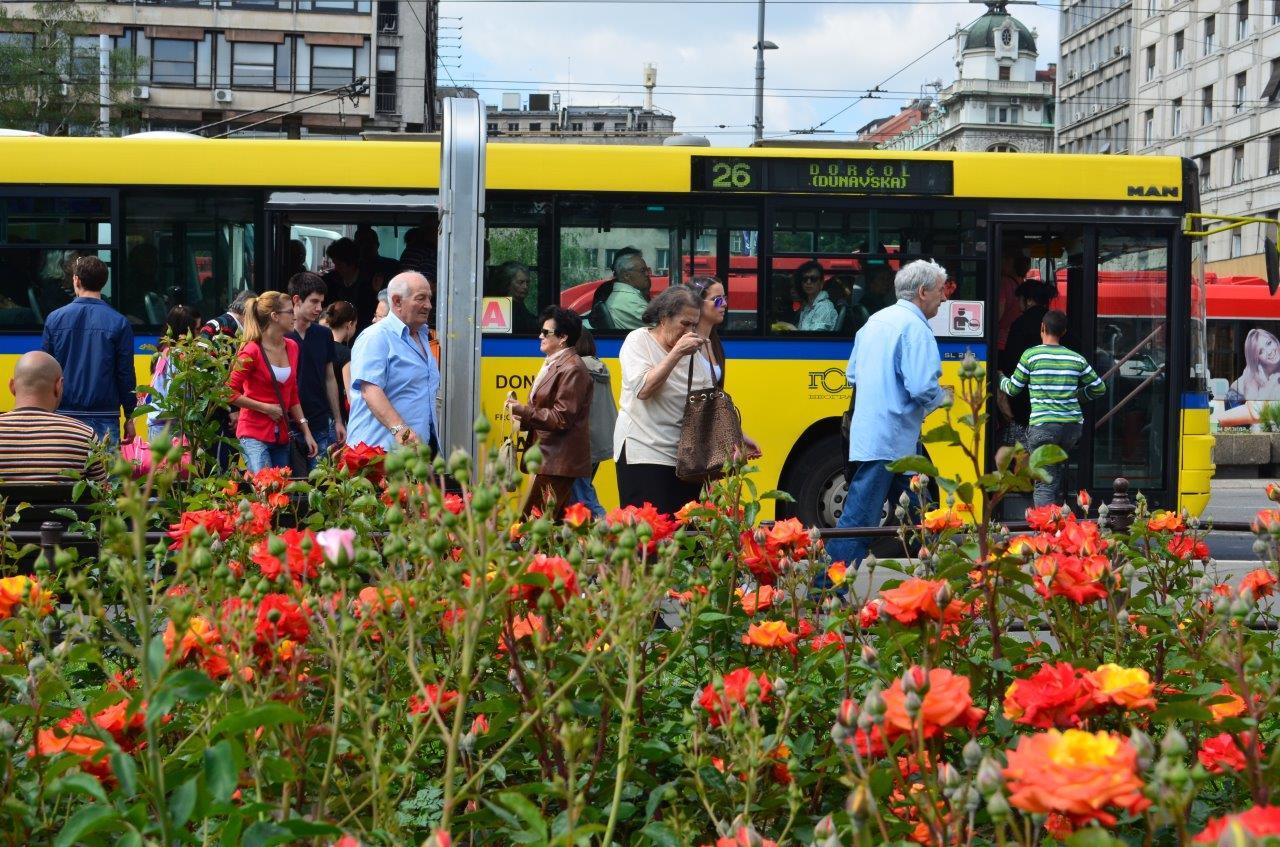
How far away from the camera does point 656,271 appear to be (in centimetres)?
1184

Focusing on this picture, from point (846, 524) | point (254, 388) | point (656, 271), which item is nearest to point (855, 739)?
point (846, 524)

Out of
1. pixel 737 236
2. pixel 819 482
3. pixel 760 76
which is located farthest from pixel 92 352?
pixel 760 76

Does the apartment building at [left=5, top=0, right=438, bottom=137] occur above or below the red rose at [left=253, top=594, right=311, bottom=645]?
above

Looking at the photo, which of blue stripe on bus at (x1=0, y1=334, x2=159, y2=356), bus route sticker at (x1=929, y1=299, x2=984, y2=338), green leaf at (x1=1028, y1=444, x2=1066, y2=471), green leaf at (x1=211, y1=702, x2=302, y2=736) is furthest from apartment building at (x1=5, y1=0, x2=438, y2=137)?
green leaf at (x1=211, y1=702, x2=302, y2=736)

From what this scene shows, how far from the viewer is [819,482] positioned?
12133 millimetres

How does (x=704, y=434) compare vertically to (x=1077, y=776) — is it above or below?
above

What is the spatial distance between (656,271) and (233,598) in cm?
942

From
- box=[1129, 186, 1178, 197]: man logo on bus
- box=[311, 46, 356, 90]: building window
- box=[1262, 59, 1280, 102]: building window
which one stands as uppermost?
box=[311, 46, 356, 90]: building window

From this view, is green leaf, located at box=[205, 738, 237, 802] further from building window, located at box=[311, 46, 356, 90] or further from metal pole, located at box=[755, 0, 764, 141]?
building window, located at box=[311, 46, 356, 90]

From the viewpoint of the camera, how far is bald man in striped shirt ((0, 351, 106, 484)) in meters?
6.44

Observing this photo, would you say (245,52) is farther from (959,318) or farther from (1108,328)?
(1108,328)

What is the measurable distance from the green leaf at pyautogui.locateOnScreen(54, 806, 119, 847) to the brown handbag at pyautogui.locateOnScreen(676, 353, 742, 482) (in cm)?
522

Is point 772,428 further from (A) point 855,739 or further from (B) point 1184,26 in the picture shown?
(B) point 1184,26

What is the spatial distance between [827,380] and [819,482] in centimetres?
78
